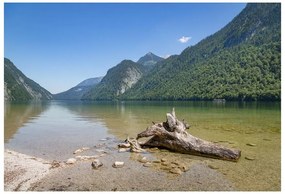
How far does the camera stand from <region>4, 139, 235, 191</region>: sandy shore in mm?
11719

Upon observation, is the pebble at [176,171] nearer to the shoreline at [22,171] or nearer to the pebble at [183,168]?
the pebble at [183,168]

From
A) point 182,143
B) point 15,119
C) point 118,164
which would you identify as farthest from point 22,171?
point 15,119

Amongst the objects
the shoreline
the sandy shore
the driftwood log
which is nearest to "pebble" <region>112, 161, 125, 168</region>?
the sandy shore

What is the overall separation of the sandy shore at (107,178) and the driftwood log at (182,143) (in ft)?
5.68

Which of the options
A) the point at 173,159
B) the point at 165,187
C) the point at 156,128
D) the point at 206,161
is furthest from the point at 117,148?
the point at 165,187

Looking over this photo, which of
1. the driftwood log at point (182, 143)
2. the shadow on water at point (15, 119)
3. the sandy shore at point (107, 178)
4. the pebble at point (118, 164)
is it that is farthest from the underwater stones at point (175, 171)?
the shadow on water at point (15, 119)

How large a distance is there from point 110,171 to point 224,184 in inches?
216

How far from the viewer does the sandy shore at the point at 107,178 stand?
11.7 metres

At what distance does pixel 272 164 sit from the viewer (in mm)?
15422

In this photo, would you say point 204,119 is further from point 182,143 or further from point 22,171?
point 22,171

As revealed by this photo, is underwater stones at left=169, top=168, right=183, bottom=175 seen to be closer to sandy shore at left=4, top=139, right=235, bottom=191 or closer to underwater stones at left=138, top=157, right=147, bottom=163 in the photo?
sandy shore at left=4, top=139, right=235, bottom=191

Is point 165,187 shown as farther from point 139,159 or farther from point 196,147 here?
point 196,147

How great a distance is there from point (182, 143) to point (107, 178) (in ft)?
21.6

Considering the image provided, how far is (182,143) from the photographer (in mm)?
18031
